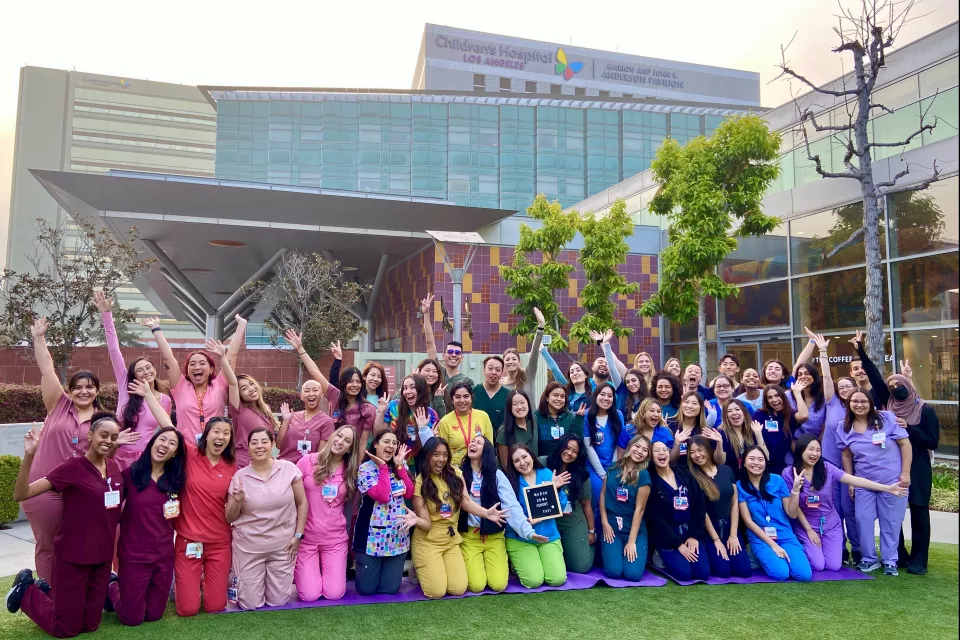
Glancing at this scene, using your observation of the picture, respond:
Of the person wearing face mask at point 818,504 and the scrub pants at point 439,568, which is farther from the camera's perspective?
the person wearing face mask at point 818,504

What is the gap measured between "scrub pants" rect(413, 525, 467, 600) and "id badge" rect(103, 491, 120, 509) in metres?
2.28

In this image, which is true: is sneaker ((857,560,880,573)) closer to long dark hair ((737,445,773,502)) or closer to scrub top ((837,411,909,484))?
scrub top ((837,411,909,484))

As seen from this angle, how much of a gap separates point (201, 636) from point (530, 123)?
150 feet

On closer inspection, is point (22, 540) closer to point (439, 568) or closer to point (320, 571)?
point (320, 571)

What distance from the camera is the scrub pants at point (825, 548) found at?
19.7 ft

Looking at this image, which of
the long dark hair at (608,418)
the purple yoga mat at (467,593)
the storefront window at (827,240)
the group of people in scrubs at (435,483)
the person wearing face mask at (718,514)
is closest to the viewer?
the group of people in scrubs at (435,483)

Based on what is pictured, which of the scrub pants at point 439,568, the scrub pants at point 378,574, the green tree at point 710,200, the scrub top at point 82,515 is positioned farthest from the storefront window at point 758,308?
the scrub top at point 82,515

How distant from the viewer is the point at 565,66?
68.2 meters

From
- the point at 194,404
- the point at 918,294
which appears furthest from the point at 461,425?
the point at 918,294

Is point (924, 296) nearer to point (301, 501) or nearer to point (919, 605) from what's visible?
point (919, 605)

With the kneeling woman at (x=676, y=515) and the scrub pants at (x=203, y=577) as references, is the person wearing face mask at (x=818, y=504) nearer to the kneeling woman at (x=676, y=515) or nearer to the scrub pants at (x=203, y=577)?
the kneeling woman at (x=676, y=515)

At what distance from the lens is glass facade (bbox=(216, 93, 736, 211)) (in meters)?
45.5

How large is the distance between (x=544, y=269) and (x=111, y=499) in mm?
12575

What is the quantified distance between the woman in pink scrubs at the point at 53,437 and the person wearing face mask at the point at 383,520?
182cm
